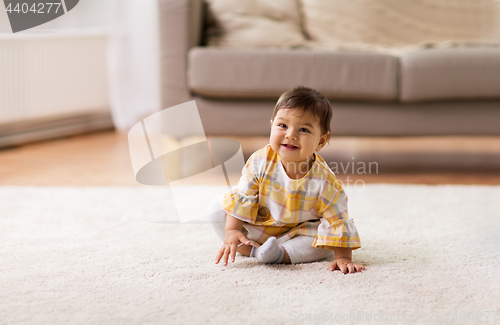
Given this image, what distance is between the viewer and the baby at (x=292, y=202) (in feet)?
2.77

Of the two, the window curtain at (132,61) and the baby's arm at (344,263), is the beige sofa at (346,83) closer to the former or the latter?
the baby's arm at (344,263)

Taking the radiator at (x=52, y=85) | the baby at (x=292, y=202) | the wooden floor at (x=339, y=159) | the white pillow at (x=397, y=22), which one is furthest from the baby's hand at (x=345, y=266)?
the radiator at (x=52, y=85)

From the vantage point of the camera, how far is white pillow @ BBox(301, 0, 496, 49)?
2.11 m

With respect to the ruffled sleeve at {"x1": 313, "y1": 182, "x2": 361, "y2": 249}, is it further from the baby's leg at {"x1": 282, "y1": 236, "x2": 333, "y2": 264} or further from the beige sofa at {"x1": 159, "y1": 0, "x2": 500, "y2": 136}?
the beige sofa at {"x1": 159, "y1": 0, "x2": 500, "y2": 136}

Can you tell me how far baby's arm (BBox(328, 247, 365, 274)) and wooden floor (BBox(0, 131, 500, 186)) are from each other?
801mm

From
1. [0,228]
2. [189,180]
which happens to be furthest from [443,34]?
[0,228]

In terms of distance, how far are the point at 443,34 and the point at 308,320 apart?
6.12ft

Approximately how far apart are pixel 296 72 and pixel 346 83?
172mm

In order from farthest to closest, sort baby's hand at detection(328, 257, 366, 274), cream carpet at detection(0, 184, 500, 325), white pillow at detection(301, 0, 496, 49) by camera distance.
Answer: white pillow at detection(301, 0, 496, 49) → baby's hand at detection(328, 257, 366, 274) → cream carpet at detection(0, 184, 500, 325)

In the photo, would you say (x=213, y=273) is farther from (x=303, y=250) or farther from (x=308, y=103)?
(x=308, y=103)

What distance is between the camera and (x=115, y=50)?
2.74 m

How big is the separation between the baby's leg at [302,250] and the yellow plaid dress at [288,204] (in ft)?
0.06

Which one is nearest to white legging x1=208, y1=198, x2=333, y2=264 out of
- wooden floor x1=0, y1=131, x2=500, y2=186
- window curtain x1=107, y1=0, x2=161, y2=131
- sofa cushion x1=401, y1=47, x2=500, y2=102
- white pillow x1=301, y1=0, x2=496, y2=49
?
wooden floor x1=0, y1=131, x2=500, y2=186

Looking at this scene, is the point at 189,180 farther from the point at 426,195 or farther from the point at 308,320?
the point at 308,320
